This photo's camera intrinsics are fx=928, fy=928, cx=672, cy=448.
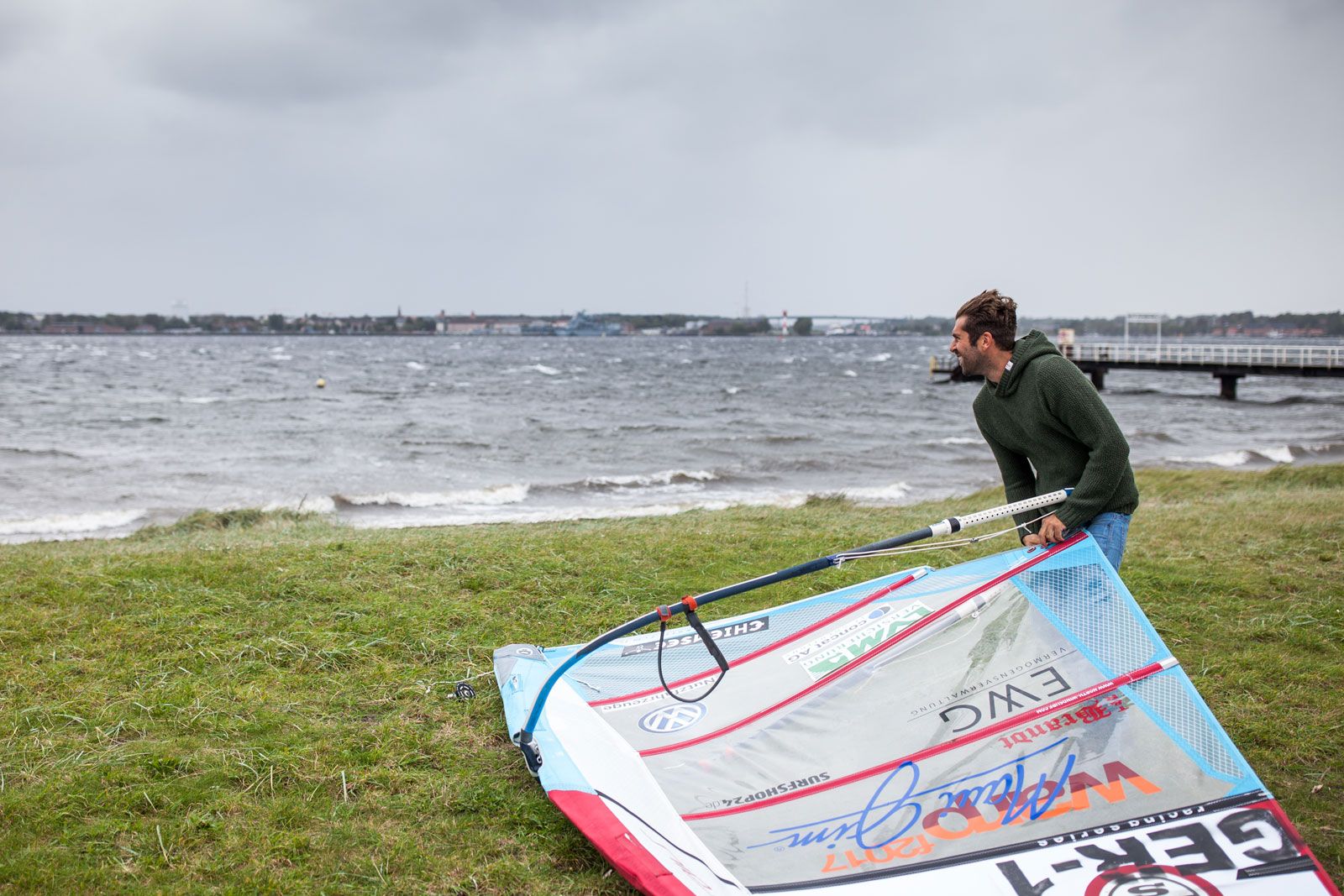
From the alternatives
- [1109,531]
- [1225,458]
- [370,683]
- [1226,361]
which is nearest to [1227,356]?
[1226,361]

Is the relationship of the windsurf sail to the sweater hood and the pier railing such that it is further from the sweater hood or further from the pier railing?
the pier railing

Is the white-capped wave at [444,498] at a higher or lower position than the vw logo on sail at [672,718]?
lower

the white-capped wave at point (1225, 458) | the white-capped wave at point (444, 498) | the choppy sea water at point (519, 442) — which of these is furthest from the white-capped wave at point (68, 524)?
the white-capped wave at point (1225, 458)

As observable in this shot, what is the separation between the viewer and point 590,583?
704 centimetres

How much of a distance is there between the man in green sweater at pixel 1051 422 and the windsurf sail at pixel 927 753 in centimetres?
17

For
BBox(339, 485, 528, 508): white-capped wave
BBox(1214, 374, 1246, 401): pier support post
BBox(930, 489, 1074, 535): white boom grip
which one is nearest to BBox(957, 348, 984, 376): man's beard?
BBox(930, 489, 1074, 535): white boom grip

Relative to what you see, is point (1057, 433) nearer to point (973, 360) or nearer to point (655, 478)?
point (973, 360)

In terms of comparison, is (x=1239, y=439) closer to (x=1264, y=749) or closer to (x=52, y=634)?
(x=1264, y=749)

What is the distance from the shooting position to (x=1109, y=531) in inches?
150

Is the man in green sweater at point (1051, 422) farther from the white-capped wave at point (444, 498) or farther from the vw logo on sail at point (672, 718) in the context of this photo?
the white-capped wave at point (444, 498)

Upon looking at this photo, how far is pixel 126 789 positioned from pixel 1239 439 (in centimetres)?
3063

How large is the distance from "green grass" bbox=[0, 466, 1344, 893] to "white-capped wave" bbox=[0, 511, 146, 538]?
5143 millimetres

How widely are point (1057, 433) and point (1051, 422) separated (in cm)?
9

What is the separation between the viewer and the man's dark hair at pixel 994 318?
3.87m
